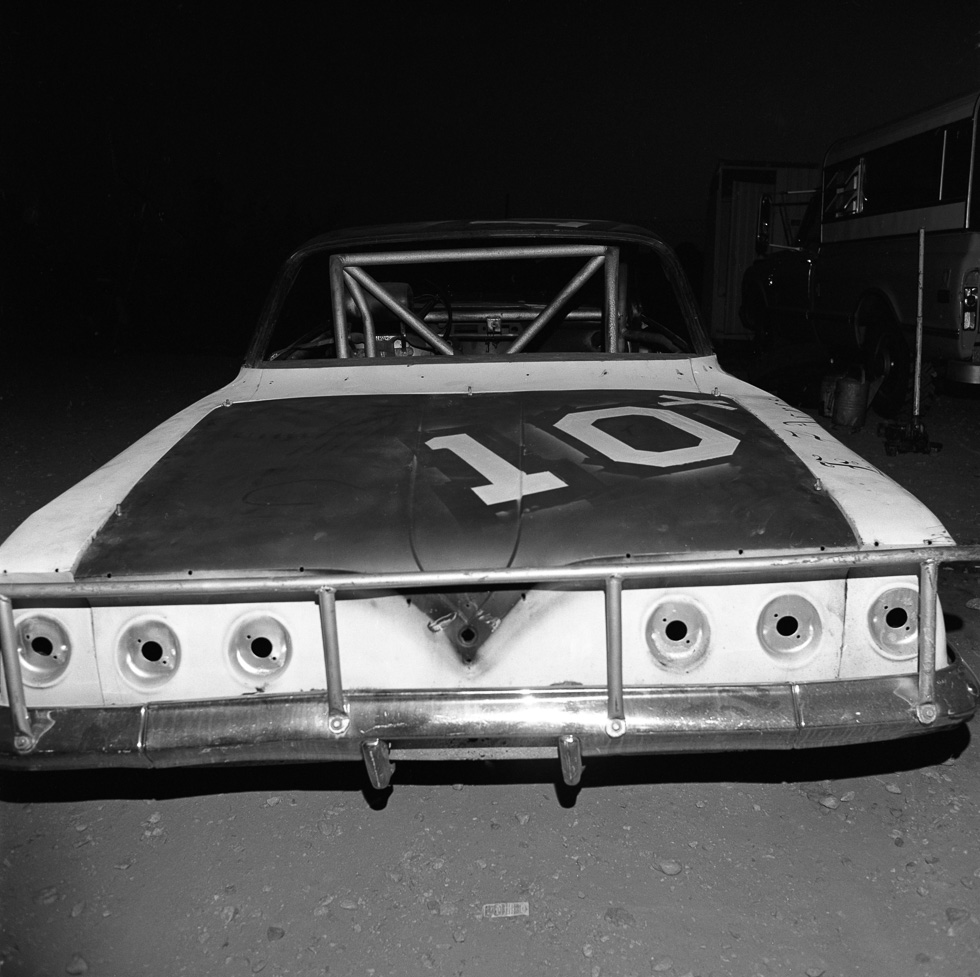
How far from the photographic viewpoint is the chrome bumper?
1902 mm

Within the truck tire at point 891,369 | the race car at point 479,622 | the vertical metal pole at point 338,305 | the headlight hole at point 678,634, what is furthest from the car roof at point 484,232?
the truck tire at point 891,369

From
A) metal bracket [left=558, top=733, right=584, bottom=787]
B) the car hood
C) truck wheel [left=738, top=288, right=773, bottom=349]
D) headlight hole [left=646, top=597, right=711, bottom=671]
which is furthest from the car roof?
truck wheel [left=738, top=288, right=773, bottom=349]

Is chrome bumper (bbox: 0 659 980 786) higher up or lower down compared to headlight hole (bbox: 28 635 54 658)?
lower down

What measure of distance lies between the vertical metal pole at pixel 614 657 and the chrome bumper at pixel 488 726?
2 centimetres

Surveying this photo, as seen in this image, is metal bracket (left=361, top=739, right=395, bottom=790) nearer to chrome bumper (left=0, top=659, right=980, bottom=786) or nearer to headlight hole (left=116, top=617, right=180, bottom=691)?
chrome bumper (left=0, top=659, right=980, bottom=786)

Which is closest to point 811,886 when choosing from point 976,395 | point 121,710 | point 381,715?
point 381,715

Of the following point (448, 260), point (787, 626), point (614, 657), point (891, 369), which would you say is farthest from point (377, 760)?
point (891, 369)

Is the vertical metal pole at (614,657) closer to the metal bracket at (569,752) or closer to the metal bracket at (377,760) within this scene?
the metal bracket at (569,752)

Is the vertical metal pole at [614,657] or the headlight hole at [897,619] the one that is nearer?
the vertical metal pole at [614,657]

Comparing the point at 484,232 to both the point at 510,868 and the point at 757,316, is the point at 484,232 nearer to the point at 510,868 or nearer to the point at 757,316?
the point at 510,868

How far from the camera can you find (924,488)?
5.96m

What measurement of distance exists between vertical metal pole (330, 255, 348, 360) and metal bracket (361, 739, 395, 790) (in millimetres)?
1705

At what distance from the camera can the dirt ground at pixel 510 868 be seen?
79.7 inches

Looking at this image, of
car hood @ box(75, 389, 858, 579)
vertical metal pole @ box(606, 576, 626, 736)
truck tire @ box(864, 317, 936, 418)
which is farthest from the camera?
truck tire @ box(864, 317, 936, 418)
